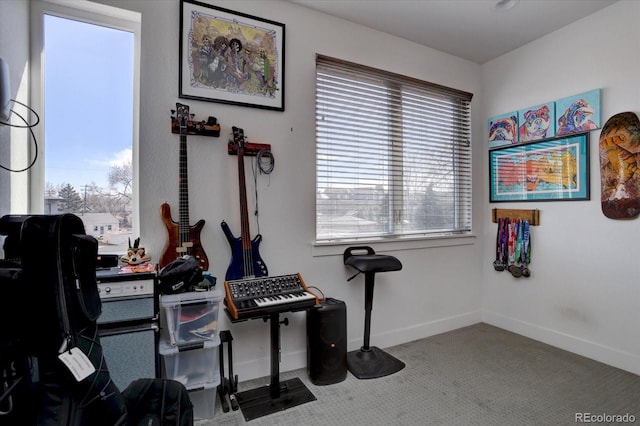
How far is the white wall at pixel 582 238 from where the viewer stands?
97.8 inches

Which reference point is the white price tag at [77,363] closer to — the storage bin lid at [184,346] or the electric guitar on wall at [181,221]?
the storage bin lid at [184,346]

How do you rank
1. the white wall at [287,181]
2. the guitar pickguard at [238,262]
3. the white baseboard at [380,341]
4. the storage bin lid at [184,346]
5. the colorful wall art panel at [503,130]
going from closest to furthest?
the storage bin lid at [184,346] < the white wall at [287,181] < the guitar pickguard at [238,262] < the white baseboard at [380,341] < the colorful wall art panel at [503,130]

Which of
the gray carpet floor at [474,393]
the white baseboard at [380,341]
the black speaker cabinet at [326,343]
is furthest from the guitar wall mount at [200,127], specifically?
the gray carpet floor at [474,393]

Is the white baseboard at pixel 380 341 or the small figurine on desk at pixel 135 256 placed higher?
the small figurine on desk at pixel 135 256

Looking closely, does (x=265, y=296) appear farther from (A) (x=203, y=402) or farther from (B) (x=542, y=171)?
(B) (x=542, y=171)

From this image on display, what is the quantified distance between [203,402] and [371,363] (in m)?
1.23

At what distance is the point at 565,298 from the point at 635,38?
208cm

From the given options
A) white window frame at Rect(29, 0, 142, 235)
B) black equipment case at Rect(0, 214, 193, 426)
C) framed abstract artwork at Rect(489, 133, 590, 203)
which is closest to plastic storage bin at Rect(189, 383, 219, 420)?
black equipment case at Rect(0, 214, 193, 426)

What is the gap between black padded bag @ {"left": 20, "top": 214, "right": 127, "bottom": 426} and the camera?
90cm

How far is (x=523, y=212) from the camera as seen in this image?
125 inches

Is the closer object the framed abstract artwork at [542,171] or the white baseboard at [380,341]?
the white baseboard at [380,341]

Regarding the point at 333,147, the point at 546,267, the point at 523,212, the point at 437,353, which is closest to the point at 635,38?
the point at 523,212

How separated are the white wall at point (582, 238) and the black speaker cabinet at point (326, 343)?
2002 millimetres

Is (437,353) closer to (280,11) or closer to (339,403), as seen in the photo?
(339,403)
